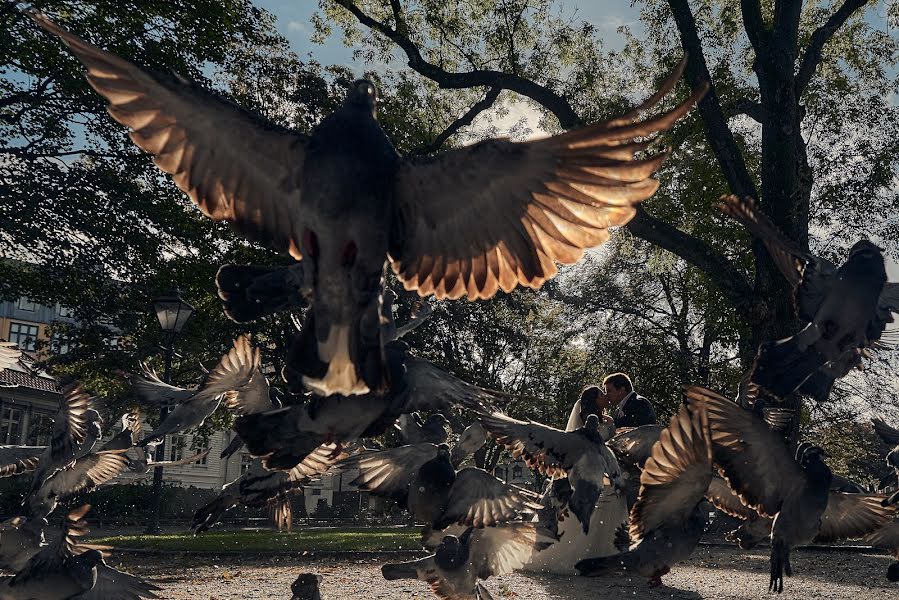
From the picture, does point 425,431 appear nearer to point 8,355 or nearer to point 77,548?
point 77,548

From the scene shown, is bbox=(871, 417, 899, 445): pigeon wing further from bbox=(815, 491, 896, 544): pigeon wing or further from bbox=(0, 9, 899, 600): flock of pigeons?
bbox=(0, 9, 899, 600): flock of pigeons

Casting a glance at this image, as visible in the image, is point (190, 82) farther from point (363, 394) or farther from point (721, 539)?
point (721, 539)

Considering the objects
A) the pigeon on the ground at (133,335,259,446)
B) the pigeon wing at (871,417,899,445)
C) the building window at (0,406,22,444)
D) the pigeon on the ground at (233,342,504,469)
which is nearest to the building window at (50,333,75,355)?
the pigeon on the ground at (133,335,259,446)

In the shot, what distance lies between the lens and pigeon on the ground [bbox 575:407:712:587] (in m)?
4.34

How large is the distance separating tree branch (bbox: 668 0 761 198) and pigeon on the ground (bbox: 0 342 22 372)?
10880 millimetres

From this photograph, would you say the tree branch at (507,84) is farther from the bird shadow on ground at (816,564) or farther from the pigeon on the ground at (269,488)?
the pigeon on the ground at (269,488)

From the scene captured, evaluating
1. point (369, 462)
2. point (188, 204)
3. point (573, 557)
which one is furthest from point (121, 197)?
point (369, 462)

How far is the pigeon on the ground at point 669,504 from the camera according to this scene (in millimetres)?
4344

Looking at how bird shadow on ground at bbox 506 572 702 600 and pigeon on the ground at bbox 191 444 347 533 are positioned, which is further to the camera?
bird shadow on ground at bbox 506 572 702 600

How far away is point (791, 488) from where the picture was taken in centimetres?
441

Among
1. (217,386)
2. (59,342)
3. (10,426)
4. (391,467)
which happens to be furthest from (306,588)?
(10,426)

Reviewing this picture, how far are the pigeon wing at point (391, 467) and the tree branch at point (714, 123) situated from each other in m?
9.93

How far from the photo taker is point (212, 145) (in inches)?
121

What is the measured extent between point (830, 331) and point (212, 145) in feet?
9.22
